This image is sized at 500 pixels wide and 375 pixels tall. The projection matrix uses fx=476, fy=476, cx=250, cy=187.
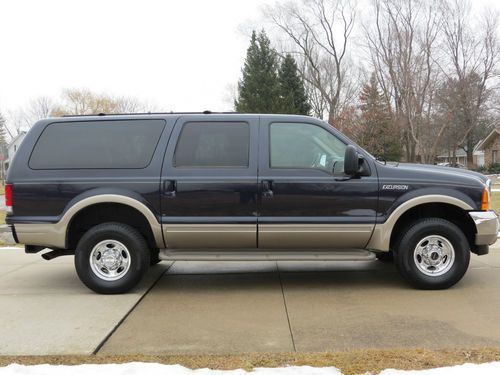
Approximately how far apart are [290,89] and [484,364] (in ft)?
133

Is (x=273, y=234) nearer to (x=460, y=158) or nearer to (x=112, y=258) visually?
(x=112, y=258)

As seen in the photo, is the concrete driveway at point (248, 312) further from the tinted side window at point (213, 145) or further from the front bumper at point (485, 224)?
the tinted side window at point (213, 145)

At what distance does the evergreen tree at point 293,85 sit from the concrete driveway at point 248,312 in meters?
35.7

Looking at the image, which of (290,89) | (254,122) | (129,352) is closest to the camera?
(129,352)

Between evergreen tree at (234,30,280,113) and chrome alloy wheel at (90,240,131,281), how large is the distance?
3463cm

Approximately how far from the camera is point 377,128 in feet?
119

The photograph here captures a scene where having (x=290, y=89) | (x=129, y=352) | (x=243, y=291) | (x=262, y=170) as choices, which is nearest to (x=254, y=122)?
(x=262, y=170)

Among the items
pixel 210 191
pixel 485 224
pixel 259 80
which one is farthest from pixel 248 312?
pixel 259 80

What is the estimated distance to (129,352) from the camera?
3.78 metres

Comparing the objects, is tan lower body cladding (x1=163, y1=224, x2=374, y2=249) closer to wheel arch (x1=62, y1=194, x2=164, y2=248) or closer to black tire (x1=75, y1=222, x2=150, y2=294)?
wheel arch (x1=62, y1=194, x2=164, y2=248)

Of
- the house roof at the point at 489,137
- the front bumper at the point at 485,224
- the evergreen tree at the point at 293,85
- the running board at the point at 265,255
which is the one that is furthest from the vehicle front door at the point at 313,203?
the house roof at the point at 489,137

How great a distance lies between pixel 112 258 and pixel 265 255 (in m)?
1.76

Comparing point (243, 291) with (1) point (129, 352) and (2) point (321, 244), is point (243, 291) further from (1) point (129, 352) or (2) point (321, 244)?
(1) point (129, 352)

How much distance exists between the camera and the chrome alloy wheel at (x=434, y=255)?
5.40 m
